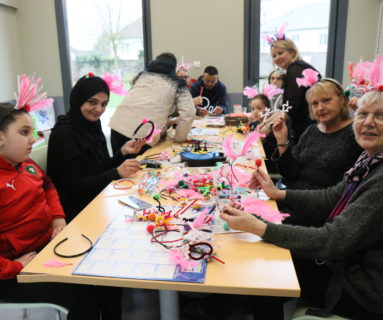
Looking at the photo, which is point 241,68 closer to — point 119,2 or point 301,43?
point 301,43

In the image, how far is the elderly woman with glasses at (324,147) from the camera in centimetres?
186

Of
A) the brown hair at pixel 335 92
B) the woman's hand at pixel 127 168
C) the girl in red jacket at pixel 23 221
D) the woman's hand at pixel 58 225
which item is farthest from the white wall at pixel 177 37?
the woman's hand at pixel 58 225

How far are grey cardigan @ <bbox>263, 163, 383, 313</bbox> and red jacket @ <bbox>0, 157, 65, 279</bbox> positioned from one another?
105 cm

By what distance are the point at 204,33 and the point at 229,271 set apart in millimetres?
4605

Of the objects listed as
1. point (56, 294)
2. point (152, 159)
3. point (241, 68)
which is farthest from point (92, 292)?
point (241, 68)

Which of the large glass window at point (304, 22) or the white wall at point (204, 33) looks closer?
the large glass window at point (304, 22)

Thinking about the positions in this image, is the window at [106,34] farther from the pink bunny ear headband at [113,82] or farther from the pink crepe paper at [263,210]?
the pink crepe paper at [263,210]

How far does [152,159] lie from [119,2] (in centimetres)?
384

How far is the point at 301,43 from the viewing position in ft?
16.5

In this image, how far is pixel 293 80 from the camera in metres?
2.73

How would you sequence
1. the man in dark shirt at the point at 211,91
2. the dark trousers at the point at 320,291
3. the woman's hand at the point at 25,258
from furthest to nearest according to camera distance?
the man in dark shirt at the point at 211,91
the woman's hand at the point at 25,258
the dark trousers at the point at 320,291

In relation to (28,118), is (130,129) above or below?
below

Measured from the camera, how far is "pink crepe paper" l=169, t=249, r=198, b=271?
1073 mm

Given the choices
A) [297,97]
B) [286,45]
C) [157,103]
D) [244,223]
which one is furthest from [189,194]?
[286,45]
